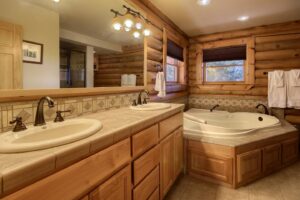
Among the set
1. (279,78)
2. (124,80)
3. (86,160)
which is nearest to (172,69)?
(124,80)

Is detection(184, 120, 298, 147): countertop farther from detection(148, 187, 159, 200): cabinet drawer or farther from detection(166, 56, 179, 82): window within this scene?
detection(166, 56, 179, 82): window

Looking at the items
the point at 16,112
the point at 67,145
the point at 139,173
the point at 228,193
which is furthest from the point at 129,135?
the point at 228,193

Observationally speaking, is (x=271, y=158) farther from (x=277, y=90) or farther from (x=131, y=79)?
(x=131, y=79)

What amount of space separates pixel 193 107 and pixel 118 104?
8.94 ft

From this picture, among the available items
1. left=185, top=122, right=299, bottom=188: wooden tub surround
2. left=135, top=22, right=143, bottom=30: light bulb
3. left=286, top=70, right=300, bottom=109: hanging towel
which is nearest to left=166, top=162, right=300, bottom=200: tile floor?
left=185, top=122, right=299, bottom=188: wooden tub surround

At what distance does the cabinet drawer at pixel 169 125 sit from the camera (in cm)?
170

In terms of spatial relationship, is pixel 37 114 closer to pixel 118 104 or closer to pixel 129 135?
pixel 129 135

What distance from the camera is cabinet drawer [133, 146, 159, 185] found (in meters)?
1.30

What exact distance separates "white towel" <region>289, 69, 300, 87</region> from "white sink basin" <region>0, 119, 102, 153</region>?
3.53m

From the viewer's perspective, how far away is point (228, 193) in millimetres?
2051

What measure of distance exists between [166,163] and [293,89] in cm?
286

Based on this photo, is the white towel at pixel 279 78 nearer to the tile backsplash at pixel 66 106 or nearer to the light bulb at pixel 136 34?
the light bulb at pixel 136 34

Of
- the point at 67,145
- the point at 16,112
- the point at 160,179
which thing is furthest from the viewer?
the point at 160,179

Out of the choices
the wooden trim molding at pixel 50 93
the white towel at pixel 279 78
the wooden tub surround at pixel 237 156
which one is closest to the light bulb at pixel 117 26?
the wooden trim molding at pixel 50 93
